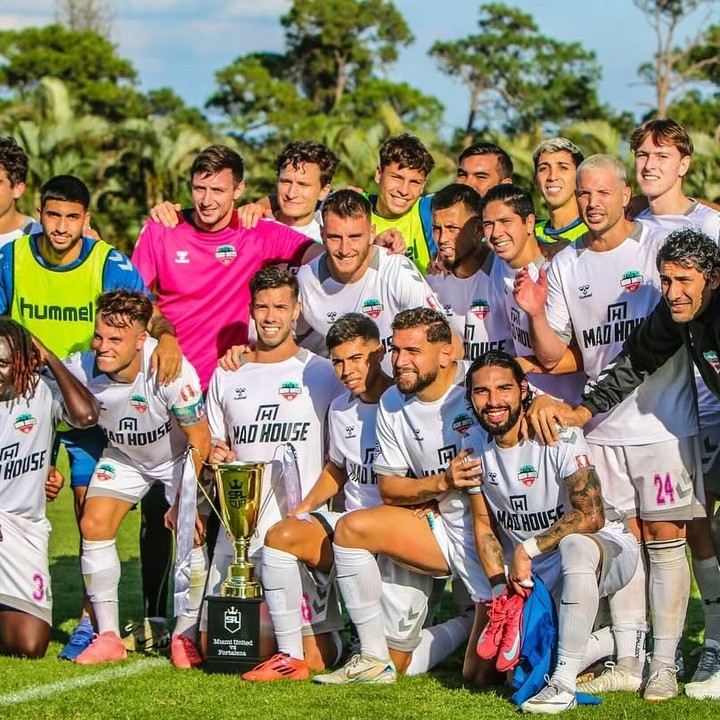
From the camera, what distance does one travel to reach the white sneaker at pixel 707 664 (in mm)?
5703

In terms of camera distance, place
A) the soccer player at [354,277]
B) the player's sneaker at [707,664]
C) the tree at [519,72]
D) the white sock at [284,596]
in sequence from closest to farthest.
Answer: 1. the player's sneaker at [707,664]
2. the white sock at [284,596]
3. the soccer player at [354,277]
4. the tree at [519,72]

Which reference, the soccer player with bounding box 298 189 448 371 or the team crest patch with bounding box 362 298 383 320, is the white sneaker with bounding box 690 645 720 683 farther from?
the team crest patch with bounding box 362 298 383 320

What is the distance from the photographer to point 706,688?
217 inches

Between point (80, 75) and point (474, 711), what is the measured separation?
45.2m

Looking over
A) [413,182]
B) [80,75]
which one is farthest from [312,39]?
[413,182]

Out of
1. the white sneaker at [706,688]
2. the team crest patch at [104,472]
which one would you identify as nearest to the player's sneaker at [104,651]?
the team crest patch at [104,472]

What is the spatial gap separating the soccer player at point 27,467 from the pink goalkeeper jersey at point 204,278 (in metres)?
0.82

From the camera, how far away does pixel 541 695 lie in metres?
5.25

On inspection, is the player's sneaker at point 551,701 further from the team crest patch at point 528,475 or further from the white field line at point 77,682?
the white field line at point 77,682

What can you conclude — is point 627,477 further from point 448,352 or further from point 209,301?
point 209,301

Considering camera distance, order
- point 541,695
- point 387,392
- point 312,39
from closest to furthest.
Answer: point 541,695 → point 387,392 → point 312,39

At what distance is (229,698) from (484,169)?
346cm

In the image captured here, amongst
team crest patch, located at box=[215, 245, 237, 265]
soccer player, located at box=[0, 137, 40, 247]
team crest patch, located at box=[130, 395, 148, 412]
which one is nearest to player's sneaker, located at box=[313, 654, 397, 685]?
team crest patch, located at box=[130, 395, 148, 412]

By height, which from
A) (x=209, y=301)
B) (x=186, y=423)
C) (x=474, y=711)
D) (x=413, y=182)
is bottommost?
(x=474, y=711)
